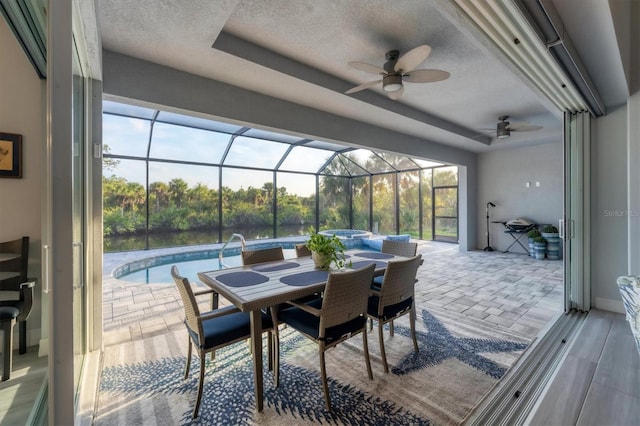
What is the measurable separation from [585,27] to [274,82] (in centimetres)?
284

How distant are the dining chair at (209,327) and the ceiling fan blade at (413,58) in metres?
2.54

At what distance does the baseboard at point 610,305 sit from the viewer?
3211 millimetres

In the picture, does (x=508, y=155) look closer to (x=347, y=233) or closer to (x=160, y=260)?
(x=347, y=233)

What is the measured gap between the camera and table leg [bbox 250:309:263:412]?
73.1 inches

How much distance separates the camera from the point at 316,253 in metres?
2.56

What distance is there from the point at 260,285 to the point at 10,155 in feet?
6.41

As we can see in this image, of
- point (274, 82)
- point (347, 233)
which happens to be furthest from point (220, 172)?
point (274, 82)

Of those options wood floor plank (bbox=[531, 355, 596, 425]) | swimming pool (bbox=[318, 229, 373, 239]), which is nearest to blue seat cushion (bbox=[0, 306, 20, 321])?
wood floor plank (bbox=[531, 355, 596, 425])

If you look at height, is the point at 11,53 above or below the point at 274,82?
below

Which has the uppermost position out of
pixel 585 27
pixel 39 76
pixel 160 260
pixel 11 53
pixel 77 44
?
pixel 585 27

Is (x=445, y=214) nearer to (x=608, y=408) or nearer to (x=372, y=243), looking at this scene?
(x=372, y=243)

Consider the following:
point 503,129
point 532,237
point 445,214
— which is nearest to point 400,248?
point 503,129

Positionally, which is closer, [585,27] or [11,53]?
[11,53]

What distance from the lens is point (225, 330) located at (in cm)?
198
